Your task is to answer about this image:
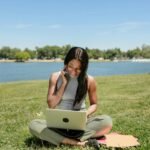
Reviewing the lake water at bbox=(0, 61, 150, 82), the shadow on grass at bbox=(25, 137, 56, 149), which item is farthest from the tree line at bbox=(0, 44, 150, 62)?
the shadow on grass at bbox=(25, 137, 56, 149)

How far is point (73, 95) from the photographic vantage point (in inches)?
305

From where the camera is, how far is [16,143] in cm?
801

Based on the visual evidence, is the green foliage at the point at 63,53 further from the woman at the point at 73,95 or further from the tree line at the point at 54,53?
the woman at the point at 73,95

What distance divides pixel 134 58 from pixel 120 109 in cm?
18119

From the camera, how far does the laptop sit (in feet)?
23.2

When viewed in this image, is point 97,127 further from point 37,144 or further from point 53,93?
point 37,144

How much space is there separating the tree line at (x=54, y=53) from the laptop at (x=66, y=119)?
152m

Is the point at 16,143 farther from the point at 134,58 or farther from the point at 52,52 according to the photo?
the point at 134,58

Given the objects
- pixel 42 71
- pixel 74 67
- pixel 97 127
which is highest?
pixel 74 67

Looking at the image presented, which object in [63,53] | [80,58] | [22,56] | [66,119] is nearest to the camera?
[66,119]

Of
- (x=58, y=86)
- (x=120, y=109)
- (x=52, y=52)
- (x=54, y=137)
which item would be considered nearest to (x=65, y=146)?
(x=54, y=137)

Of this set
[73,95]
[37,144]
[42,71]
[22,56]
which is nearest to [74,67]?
[73,95]

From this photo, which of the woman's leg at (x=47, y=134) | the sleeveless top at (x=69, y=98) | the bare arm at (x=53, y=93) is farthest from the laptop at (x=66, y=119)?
the sleeveless top at (x=69, y=98)

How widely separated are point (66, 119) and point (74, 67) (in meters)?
0.86
